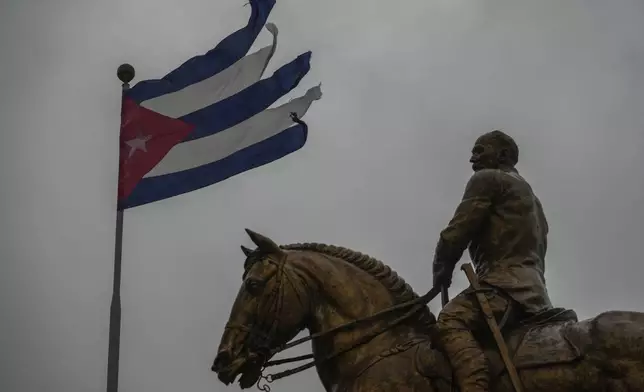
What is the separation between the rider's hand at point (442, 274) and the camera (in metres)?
9.32

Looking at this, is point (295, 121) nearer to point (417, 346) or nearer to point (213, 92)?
point (213, 92)

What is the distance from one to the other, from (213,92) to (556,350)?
8010 millimetres

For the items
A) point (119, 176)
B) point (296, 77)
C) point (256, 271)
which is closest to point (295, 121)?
point (296, 77)

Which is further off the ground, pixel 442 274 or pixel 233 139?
pixel 233 139

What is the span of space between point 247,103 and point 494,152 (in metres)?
5.80

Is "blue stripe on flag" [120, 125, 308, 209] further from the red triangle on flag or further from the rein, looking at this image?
the rein

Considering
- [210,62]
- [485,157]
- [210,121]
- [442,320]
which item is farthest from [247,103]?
[442,320]

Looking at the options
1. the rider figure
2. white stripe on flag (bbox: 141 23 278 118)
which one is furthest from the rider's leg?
white stripe on flag (bbox: 141 23 278 118)

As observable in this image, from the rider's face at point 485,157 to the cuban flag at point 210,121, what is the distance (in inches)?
186

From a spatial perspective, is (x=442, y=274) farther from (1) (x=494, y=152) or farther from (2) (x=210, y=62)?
(2) (x=210, y=62)

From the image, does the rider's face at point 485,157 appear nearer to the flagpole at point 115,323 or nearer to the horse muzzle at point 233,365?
the horse muzzle at point 233,365

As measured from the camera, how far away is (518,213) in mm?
9266

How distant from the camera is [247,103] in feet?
48.3

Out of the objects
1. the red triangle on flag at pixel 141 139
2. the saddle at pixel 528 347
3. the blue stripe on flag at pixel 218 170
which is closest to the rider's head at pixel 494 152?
the saddle at pixel 528 347
